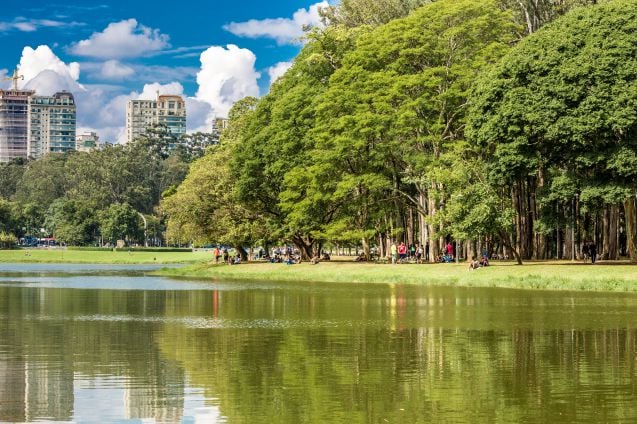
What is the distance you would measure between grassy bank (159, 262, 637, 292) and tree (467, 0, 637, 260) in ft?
15.0

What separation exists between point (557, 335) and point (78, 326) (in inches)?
488

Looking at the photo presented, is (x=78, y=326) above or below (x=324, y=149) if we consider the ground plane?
below

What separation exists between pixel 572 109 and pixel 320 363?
126 feet

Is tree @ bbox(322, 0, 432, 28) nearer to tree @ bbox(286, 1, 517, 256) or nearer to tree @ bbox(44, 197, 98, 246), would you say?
tree @ bbox(286, 1, 517, 256)

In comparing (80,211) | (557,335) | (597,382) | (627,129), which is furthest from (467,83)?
(80,211)

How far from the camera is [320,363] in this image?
19953mm

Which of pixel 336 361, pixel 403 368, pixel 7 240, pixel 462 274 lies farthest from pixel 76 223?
pixel 403 368

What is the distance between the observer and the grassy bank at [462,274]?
49.4m

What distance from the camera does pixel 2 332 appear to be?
26328mm

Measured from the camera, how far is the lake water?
587 inches

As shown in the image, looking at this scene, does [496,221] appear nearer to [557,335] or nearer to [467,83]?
[467,83]

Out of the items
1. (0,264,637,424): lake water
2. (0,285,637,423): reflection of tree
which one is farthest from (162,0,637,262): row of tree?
(0,285,637,423): reflection of tree

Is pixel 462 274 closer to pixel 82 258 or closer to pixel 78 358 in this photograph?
pixel 78 358

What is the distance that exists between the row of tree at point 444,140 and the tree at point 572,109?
9 centimetres
